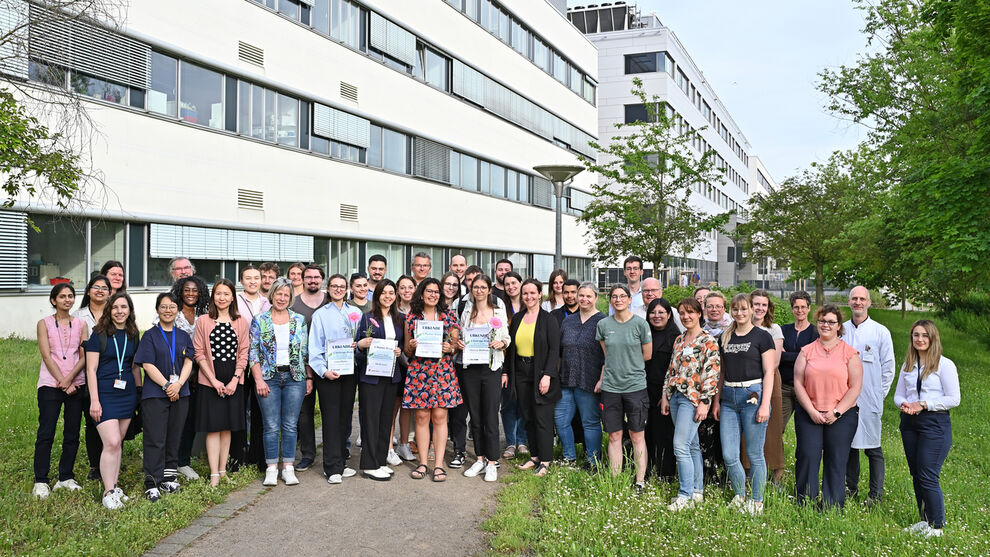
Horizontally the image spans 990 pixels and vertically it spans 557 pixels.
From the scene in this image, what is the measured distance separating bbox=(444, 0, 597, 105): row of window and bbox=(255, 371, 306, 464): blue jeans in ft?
76.0

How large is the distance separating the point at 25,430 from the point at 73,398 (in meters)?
2.49

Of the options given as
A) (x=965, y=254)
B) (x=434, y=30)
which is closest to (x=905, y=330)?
(x=965, y=254)

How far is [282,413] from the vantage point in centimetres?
688

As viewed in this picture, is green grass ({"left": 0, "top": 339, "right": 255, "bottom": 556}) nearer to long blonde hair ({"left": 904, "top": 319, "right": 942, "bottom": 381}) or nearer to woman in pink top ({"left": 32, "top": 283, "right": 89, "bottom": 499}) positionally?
woman in pink top ({"left": 32, "top": 283, "right": 89, "bottom": 499})

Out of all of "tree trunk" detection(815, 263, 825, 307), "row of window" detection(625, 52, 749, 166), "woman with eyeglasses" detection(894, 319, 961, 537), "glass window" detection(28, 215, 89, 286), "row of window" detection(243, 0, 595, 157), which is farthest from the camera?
"row of window" detection(625, 52, 749, 166)

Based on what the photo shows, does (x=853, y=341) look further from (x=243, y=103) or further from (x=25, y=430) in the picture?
(x=243, y=103)

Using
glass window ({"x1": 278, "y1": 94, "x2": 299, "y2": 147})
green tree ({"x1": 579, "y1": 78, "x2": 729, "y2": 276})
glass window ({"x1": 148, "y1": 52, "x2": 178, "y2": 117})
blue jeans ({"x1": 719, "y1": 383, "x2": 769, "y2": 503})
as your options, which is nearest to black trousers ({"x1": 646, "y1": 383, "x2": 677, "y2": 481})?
blue jeans ({"x1": 719, "y1": 383, "x2": 769, "y2": 503})

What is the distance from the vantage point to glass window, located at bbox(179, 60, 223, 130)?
16.3 m

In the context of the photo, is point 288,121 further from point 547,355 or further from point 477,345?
point 547,355

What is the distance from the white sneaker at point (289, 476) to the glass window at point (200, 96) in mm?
12080

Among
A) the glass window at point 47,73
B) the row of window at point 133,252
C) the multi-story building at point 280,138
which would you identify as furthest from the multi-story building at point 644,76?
the glass window at point 47,73

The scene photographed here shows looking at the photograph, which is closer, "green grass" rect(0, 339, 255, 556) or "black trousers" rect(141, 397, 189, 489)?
"green grass" rect(0, 339, 255, 556)

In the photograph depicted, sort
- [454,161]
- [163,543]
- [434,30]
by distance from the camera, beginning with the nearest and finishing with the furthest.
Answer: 1. [163,543]
2. [434,30]
3. [454,161]

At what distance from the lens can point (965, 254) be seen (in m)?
12.9
